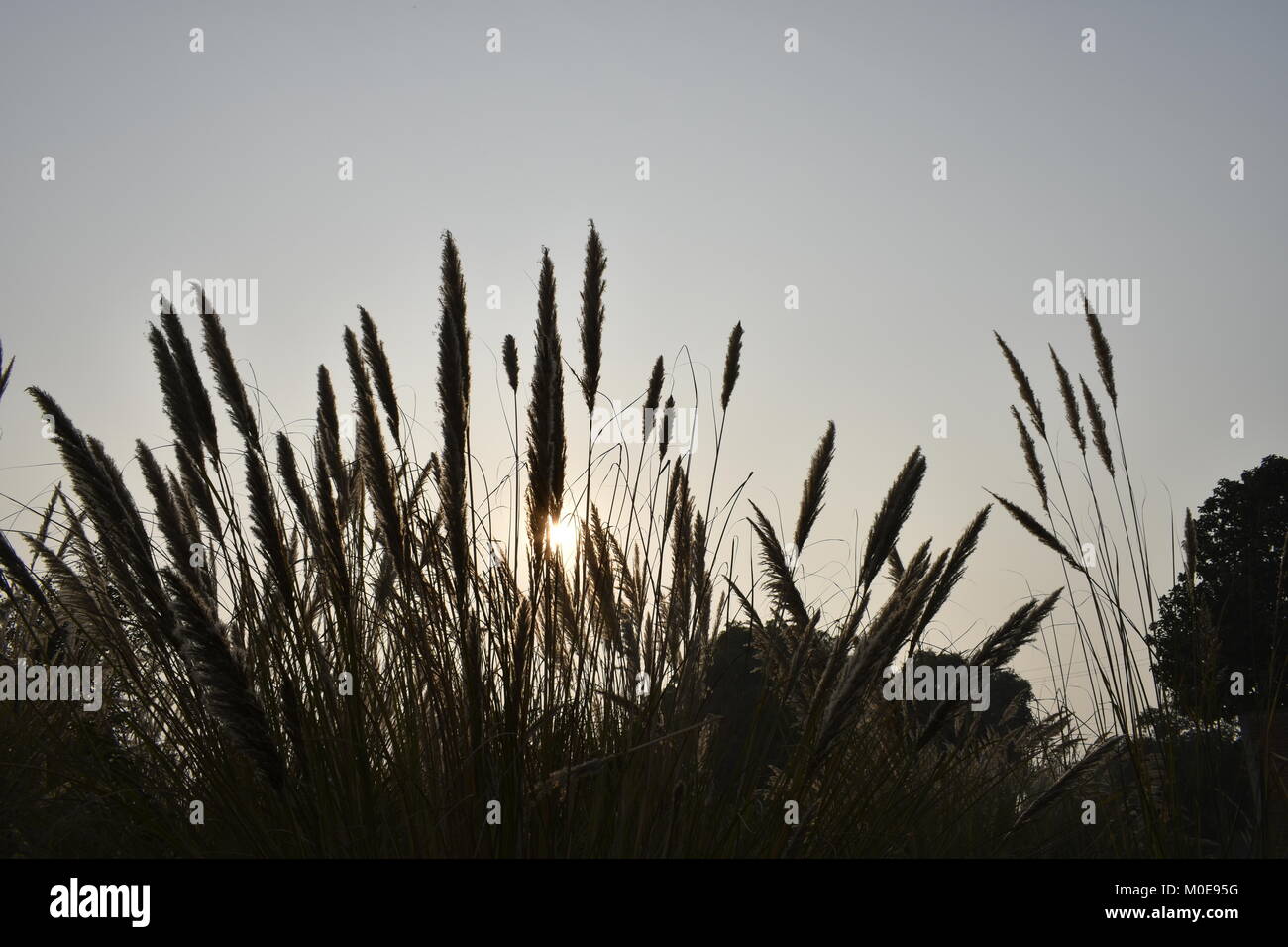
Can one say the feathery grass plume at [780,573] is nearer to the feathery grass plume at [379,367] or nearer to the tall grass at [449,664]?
the tall grass at [449,664]

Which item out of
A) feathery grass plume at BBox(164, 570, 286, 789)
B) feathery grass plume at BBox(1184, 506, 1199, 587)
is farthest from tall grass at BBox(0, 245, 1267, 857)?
feathery grass plume at BBox(1184, 506, 1199, 587)

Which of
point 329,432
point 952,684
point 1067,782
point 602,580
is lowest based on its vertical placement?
point 1067,782

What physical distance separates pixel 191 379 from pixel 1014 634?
202 cm

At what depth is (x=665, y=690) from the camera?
2.35m

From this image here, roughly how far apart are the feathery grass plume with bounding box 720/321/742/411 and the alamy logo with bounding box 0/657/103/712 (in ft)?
6.09

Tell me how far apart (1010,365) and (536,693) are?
2107 millimetres

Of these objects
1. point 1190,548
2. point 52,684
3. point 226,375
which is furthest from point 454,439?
point 1190,548

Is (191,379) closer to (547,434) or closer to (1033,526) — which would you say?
(547,434)

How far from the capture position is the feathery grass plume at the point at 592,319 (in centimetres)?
214

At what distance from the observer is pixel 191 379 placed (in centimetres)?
198
